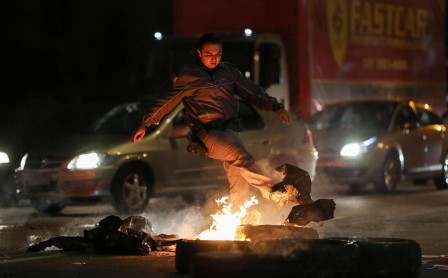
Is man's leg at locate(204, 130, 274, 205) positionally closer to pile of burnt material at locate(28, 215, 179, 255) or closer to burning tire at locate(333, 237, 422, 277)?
pile of burnt material at locate(28, 215, 179, 255)

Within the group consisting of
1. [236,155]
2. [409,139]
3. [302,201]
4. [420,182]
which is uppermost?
[409,139]

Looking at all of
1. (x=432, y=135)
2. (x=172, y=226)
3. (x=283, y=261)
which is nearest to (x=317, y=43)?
(x=432, y=135)

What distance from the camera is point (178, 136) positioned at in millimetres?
14883

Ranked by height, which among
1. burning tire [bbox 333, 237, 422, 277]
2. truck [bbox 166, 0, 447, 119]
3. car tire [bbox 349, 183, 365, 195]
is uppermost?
truck [bbox 166, 0, 447, 119]

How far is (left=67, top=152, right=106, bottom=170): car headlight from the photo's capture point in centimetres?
1412

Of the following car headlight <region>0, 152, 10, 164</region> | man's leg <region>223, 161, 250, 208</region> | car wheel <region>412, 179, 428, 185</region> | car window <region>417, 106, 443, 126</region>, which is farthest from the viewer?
car wheel <region>412, 179, 428, 185</region>

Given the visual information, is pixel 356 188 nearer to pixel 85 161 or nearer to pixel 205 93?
pixel 85 161

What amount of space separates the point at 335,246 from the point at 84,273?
2084 millimetres

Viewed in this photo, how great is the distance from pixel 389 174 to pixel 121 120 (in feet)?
17.6

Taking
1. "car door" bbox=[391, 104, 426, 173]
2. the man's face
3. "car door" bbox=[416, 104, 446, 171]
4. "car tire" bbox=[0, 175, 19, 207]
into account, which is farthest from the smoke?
"car door" bbox=[416, 104, 446, 171]

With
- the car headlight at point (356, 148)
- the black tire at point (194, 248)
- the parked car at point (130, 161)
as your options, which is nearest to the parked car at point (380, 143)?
Result: the car headlight at point (356, 148)

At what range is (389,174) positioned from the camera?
18359 millimetres

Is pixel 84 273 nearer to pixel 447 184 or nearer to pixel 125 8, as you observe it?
pixel 447 184

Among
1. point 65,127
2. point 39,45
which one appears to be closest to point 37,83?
point 39,45
